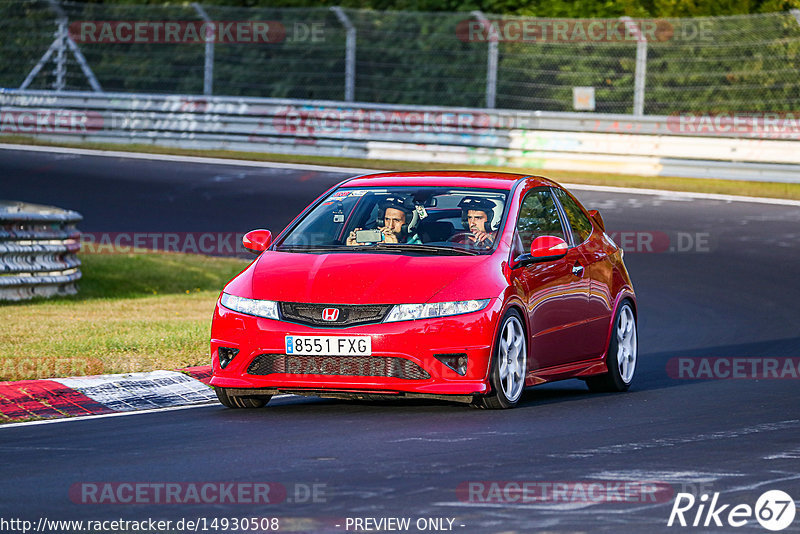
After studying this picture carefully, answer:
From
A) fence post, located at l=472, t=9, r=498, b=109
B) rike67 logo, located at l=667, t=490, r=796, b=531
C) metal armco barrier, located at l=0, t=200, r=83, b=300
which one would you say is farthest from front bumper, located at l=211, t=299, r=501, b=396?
fence post, located at l=472, t=9, r=498, b=109

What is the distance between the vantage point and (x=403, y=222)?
1034cm

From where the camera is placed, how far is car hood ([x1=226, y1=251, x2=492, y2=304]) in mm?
9242

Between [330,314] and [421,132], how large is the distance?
1902 cm

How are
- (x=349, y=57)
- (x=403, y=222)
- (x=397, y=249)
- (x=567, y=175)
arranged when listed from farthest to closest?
(x=349, y=57)
(x=567, y=175)
(x=403, y=222)
(x=397, y=249)

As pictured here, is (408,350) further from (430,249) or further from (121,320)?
(121,320)

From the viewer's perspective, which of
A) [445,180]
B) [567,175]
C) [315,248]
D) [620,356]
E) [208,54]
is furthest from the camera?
[208,54]

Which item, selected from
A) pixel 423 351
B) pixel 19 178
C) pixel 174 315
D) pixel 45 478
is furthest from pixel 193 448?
pixel 19 178

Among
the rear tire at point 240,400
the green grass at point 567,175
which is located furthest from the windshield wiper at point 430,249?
the green grass at point 567,175

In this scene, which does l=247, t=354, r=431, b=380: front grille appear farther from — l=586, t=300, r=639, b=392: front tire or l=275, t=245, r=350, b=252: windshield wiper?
l=586, t=300, r=639, b=392: front tire

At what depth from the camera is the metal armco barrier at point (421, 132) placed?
2523 centimetres

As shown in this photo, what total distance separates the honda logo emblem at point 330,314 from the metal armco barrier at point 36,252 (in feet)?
25.4

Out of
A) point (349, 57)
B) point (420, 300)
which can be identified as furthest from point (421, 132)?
point (420, 300)

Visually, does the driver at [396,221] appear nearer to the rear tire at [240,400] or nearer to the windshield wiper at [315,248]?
the windshield wiper at [315,248]

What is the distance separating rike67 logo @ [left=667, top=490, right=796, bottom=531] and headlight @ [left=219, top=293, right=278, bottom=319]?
3269 mm
